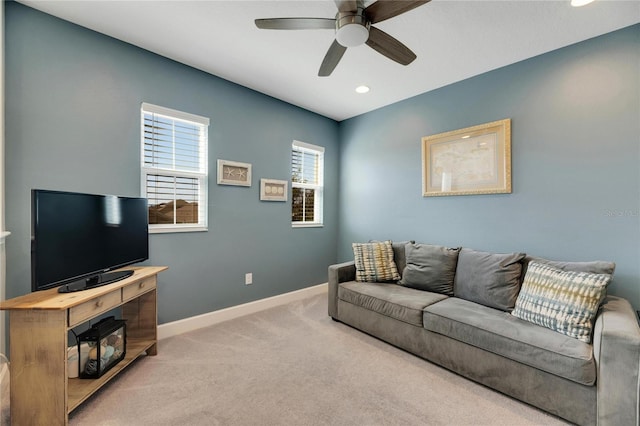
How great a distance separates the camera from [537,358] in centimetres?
171

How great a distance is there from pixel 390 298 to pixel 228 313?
6.00ft

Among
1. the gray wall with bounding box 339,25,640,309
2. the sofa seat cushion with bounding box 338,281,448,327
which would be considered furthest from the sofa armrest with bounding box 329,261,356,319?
the gray wall with bounding box 339,25,640,309

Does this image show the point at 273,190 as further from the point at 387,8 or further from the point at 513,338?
the point at 513,338

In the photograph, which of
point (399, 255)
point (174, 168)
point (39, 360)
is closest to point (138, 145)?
point (174, 168)

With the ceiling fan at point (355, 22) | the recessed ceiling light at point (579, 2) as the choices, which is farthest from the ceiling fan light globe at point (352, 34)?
the recessed ceiling light at point (579, 2)

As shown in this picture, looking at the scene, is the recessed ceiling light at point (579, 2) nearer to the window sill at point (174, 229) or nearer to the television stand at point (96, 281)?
the window sill at point (174, 229)

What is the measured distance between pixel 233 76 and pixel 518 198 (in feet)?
10.6

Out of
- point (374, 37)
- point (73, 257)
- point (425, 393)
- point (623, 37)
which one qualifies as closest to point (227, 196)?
point (73, 257)

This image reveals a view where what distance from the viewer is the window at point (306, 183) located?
3.92 m

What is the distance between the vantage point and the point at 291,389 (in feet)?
6.33

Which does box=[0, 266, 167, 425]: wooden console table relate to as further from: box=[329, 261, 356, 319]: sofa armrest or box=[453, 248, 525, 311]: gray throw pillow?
box=[453, 248, 525, 311]: gray throw pillow

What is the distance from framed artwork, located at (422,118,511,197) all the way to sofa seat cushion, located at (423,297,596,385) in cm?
129

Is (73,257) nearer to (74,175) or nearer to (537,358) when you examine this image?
(74,175)

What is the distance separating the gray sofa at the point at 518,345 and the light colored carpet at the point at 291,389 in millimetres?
129
